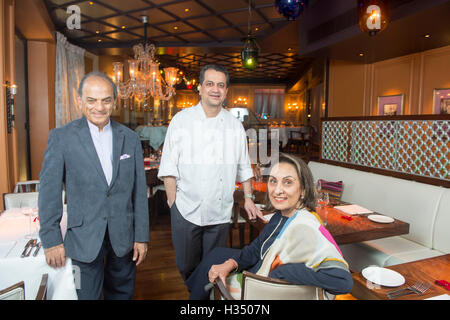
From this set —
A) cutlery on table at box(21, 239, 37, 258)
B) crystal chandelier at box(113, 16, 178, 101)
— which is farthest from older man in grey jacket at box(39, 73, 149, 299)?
crystal chandelier at box(113, 16, 178, 101)

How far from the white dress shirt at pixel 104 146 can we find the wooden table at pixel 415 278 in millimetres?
1378

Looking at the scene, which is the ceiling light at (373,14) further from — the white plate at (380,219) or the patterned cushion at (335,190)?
the white plate at (380,219)

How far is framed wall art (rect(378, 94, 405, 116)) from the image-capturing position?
8258 mm

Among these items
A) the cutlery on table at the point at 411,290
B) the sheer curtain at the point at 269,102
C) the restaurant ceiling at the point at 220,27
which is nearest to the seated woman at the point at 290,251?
the cutlery on table at the point at 411,290

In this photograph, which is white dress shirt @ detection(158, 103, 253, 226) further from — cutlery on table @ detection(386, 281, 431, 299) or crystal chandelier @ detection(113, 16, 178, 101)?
crystal chandelier @ detection(113, 16, 178, 101)

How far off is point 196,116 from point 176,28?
550 centimetres

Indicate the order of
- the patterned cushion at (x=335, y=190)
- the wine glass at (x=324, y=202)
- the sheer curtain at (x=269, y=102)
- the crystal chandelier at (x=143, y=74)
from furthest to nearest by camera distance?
the sheer curtain at (x=269, y=102) < the crystal chandelier at (x=143, y=74) < the patterned cushion at (x=335, y=190) < the wine glass at (x=324, y=202)

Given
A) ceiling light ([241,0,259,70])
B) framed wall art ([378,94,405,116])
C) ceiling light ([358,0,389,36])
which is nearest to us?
ceiling light ([358,0,389,36])

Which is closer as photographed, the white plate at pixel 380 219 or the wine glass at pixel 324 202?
the white plate at pixel 380 219

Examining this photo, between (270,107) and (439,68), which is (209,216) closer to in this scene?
(439,68)

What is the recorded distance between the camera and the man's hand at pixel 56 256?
144cm

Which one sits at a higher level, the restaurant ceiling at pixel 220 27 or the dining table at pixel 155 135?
the restaurant ceiling at pixel 220 27

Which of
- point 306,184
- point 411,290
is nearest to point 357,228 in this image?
point 411,290
